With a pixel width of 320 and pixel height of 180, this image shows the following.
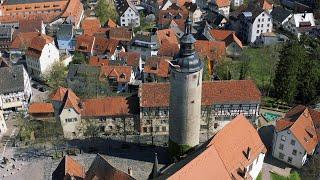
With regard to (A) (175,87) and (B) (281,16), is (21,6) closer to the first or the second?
(B) (281,16)

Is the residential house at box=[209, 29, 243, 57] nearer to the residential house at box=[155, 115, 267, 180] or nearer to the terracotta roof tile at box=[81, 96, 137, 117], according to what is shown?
the terracotta roof tile at box=[81, 96, 137, 117]

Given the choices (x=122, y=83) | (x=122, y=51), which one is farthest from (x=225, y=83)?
(x=122, y=51)

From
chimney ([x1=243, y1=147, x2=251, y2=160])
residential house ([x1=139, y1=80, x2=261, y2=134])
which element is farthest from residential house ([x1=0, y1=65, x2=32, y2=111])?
chimney ([x1=243, y1=147, x2=251, y2=160])

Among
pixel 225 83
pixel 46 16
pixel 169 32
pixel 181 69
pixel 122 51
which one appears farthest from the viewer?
pixel 46 16

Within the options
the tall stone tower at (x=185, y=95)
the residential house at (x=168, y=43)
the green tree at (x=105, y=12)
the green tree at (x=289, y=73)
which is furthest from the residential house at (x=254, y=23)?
the tall stone tower at (x=185, y=95)

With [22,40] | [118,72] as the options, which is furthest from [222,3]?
[22,40]

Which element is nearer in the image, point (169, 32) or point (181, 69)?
point (181, 69)
